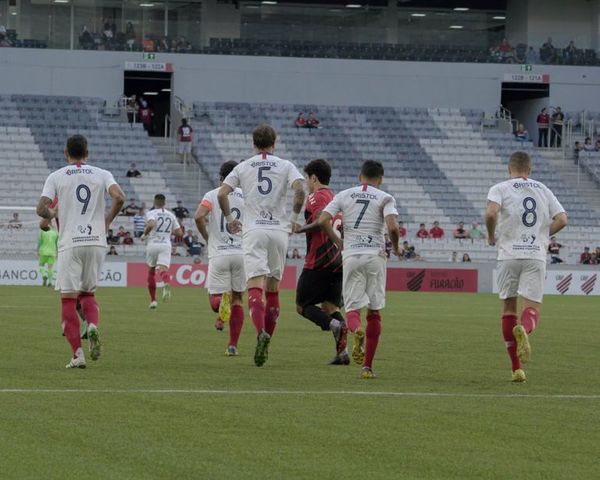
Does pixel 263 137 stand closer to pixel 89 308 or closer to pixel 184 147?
pixel 89 308

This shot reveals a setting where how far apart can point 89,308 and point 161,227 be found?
15.7m

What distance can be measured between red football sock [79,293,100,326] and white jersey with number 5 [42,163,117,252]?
1.73 feet

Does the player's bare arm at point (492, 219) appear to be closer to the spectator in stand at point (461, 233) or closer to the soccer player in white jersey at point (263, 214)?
the soccer player in white jersey at point (263, 214)

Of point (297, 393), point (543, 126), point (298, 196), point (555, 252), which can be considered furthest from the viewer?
point (543, 126)

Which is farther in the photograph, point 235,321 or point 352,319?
point 235,321

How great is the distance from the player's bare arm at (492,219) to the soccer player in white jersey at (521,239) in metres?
0.01

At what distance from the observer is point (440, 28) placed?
58.3 m

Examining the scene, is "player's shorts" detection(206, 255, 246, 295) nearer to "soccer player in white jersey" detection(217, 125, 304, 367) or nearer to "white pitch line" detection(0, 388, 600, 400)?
"soccer player in white jersey" detection(217, 125, 304, 367)

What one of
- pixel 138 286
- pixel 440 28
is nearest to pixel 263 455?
pixel 138 286

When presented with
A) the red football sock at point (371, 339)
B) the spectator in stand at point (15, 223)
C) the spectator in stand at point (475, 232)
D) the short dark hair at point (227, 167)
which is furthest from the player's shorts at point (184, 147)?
the red football sock at point (371, 339)

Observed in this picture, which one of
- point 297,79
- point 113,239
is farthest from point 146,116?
point 113,239

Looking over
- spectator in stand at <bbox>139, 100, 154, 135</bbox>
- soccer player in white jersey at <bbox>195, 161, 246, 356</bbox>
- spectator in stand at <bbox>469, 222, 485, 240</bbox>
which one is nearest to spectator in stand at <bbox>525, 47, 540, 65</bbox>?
spectator in stand at <bbox>469, 222, 485, 240</bbox>

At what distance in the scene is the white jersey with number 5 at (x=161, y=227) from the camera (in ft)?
95.1

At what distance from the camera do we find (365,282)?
13398 mm
